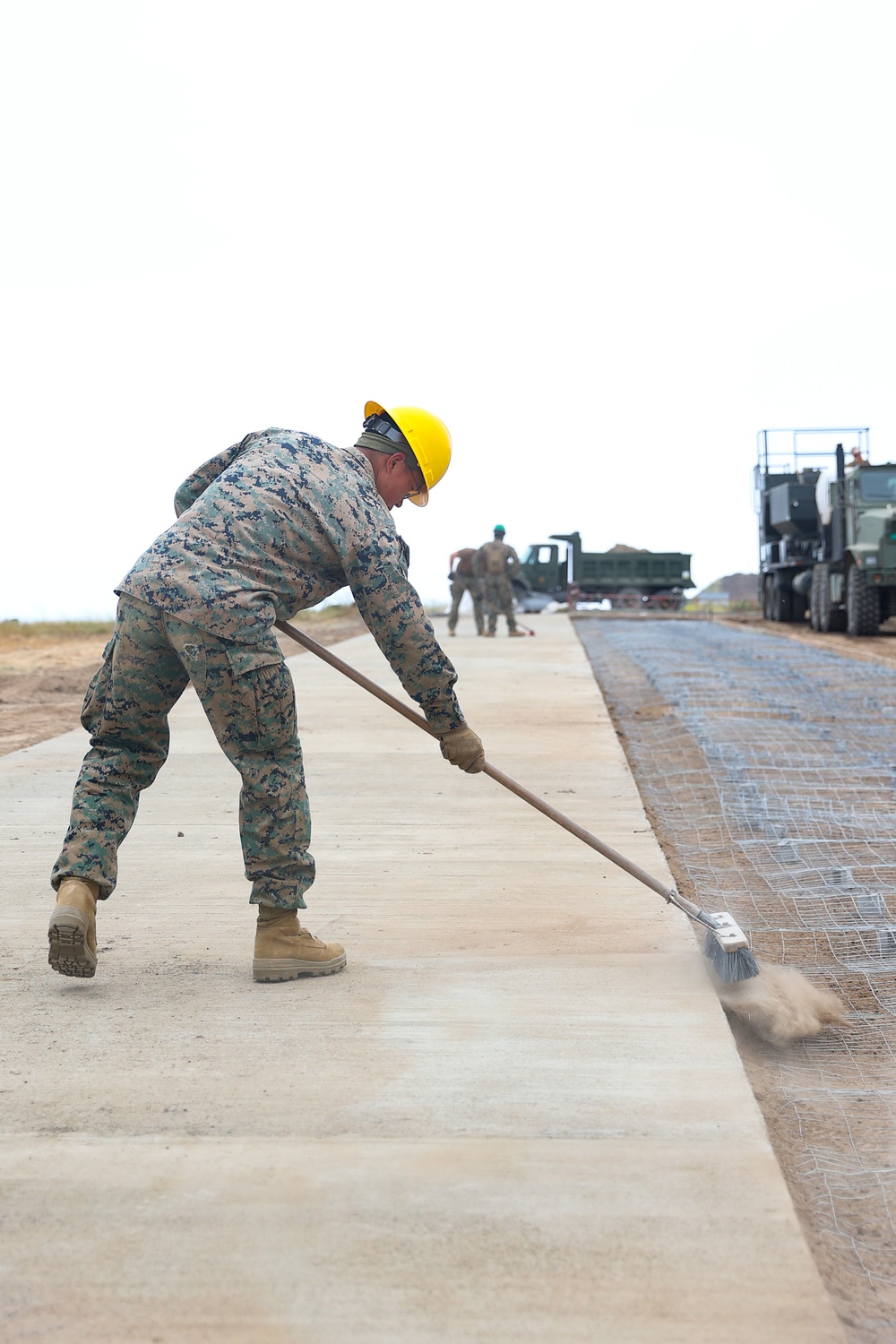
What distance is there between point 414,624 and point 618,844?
6.11ft

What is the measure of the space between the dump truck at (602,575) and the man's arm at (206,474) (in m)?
34.7

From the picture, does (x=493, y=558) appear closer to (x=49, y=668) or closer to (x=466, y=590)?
(x=466, y=590)

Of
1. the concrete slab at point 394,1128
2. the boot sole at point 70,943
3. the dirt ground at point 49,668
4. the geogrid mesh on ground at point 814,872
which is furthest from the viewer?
the dirt ground at point 49,668

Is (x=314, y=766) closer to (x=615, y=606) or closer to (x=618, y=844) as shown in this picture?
(x=618, y=844)

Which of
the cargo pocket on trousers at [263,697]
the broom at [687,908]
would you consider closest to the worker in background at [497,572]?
the broom at [687,908]

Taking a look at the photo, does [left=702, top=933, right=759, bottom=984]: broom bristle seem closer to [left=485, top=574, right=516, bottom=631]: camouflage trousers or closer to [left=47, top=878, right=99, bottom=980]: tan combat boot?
[left=47, top=878, right=99, bottom=980]: tan combat boot

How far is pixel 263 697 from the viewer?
3.13 metres

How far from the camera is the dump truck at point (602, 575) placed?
3847 centimetres

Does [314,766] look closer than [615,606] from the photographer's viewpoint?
Yes

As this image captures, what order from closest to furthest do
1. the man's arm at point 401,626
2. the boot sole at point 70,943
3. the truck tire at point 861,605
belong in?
the boot sole at point 70,943, the man's arm at point 401,626, the truck tire at point 861,605

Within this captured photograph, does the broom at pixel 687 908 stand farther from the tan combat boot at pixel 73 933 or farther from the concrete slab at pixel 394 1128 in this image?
the tan combat boot at pixel 73 933

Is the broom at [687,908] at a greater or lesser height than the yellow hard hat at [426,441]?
lesser

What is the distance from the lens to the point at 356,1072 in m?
2.69

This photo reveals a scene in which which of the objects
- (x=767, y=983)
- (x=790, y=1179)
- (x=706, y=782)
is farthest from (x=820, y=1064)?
(x=706, y=782)
